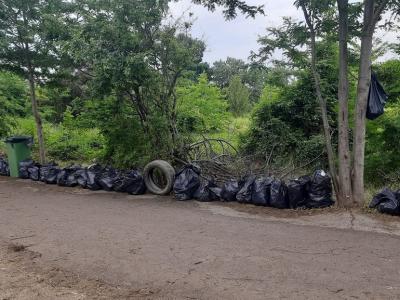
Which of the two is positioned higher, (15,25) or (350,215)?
(15,25)

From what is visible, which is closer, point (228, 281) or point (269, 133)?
point (228, 281)

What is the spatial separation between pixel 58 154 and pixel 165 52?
25.9ft

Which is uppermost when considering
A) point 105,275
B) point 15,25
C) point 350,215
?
point 15,25

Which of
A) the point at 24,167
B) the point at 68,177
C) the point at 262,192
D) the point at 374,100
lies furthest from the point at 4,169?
the point at 374,100

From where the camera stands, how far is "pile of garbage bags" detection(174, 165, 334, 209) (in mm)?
7199

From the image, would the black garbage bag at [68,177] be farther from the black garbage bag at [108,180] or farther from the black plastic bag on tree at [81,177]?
the black garbage bag at [108,180]

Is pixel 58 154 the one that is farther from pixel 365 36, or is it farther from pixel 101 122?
pixel 365 36

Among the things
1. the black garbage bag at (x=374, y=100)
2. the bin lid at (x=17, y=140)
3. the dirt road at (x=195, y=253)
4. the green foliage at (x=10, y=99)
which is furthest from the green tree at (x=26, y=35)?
the black garbage bag at (x=374, y=100)

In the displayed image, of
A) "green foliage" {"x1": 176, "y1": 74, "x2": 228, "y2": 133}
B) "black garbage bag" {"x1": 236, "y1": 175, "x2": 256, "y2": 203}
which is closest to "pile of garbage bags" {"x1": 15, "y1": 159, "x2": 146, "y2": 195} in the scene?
"green foliage" {"x1": 176, "y1": 74, "x2": 228, "y2": 133}

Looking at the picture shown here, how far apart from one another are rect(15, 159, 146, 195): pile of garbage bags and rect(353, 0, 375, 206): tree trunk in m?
4.42

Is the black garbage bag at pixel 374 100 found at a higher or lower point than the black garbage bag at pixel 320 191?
higher

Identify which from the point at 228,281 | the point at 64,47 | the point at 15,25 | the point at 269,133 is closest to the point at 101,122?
the point at 64,47

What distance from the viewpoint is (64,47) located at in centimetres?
902

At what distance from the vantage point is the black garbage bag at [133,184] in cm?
913
